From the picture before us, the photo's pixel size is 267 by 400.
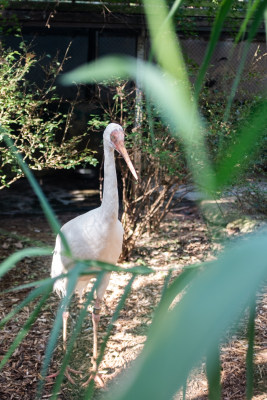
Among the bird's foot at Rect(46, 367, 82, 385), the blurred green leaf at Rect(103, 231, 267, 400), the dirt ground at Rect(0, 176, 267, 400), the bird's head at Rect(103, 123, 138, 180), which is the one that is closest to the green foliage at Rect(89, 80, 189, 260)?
the dirt ground at Rect(0, 176, 267, 400)

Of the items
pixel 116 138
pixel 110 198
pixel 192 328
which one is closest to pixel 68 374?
pixel 110 198

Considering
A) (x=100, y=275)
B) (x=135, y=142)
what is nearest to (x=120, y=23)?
(x=135, y=142)

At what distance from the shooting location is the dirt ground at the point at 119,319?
10.7 ft

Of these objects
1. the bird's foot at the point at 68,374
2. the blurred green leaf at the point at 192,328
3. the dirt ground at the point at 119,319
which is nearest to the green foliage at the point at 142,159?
the dirt ground at the point at 119,319

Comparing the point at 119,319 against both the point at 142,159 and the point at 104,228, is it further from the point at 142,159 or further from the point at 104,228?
the point at 142,159

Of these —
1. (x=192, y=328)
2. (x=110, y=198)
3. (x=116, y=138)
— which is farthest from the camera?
(x=116, y=138)

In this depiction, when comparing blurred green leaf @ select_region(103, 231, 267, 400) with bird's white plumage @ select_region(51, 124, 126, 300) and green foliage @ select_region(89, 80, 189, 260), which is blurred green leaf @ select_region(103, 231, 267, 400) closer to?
bird's white plumage @ select_region(51, 124, 126, 300)

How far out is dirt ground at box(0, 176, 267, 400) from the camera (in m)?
3.26

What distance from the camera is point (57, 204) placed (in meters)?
6.95

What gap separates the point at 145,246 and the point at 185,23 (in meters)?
2.22

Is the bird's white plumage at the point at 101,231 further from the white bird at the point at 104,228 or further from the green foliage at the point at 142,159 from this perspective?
the green foliage at the point at 142,159

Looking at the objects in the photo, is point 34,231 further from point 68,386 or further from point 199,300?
point 199,300

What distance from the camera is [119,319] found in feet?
13.6

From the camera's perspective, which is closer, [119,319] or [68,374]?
[68,374]
